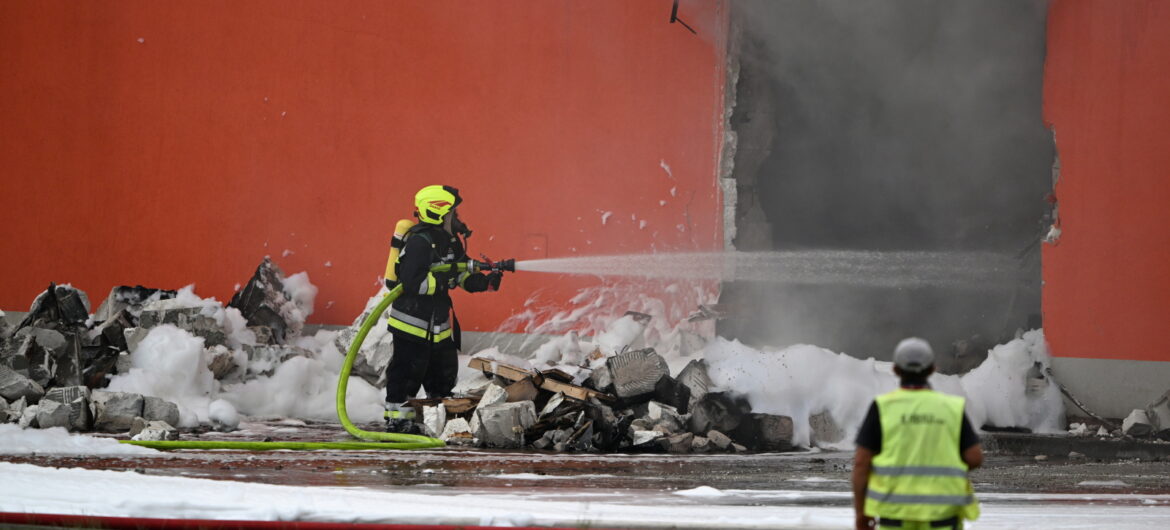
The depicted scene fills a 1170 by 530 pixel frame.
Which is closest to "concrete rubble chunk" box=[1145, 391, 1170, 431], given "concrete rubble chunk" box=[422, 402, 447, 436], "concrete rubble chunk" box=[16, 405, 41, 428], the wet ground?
the wet ground

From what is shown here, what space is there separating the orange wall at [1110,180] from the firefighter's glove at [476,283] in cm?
419

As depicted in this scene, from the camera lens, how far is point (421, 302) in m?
7.25

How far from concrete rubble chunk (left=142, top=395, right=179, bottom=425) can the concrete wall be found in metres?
6.20

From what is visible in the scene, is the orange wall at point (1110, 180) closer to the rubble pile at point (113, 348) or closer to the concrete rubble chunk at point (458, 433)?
the concrete rubble chunk at point (458, 433)

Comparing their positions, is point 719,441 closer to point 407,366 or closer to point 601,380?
point 601,380

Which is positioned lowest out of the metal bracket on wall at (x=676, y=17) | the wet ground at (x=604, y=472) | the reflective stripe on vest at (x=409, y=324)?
the wet ground at (x=604, y=472)

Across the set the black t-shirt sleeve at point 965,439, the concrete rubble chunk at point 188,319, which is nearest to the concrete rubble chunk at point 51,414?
the concrete rubble chunk at point 188,319

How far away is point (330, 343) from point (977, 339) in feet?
17.3

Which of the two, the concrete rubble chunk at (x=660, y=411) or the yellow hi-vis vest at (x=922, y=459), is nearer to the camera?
the yellow hi-vis vest at (x=922, y=459)

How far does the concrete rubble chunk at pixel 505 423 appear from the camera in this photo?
670 cm

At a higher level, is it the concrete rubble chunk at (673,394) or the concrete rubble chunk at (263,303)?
the concrete rubble chunk at (263,303)

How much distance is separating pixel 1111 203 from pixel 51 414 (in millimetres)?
7272

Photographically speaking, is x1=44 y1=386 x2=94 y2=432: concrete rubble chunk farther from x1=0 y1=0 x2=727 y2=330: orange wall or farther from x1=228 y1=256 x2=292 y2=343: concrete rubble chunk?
x1=0 y1=0 x2=727 y2=330: orange wall

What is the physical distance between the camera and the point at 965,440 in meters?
2.70
